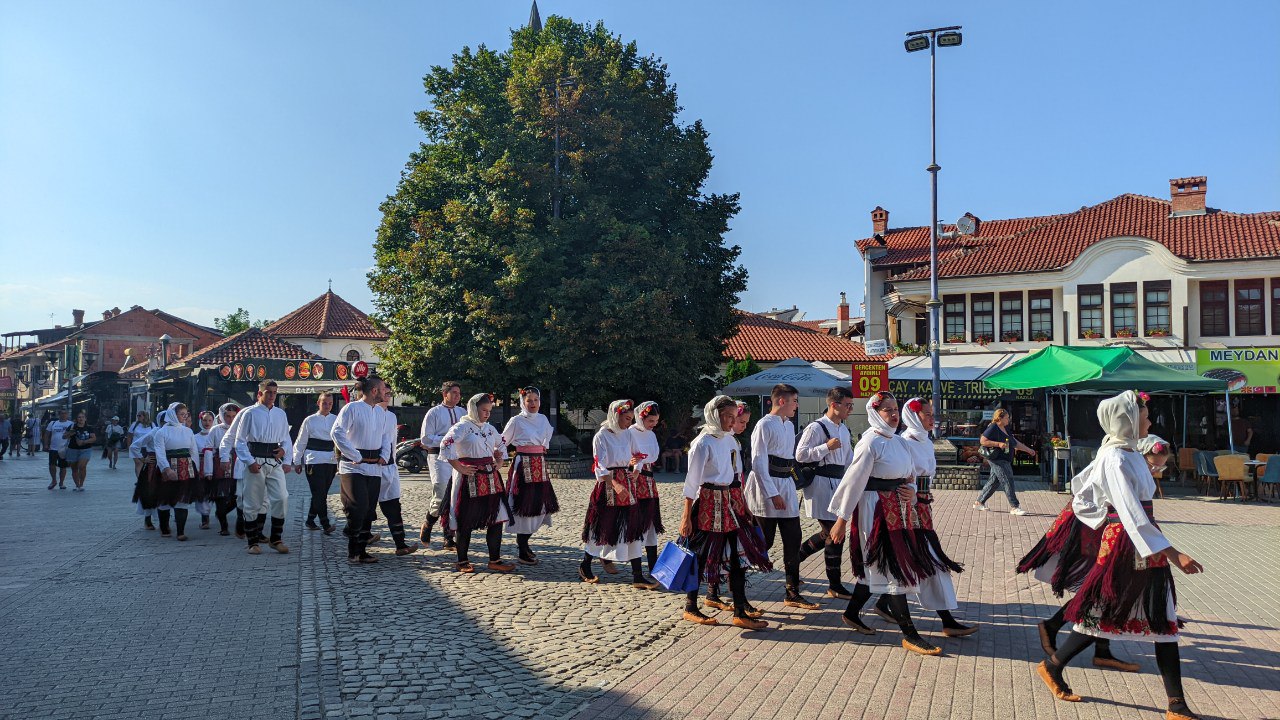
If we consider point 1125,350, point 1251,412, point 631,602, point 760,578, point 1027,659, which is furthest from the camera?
point 1251,412

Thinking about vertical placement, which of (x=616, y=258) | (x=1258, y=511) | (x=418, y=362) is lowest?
(x=1258, y=511)

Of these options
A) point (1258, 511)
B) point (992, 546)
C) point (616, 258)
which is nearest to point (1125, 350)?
point (1258, 511)

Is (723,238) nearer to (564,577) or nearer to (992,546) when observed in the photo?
(992,546)

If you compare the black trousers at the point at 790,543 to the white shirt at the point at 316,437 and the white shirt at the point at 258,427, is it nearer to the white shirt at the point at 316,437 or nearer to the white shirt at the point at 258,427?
the white shirt at the point at 258,427

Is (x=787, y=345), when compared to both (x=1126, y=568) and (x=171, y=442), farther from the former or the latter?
(x=1126, y=568)

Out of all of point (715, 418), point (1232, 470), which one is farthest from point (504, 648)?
point (1232, 470)

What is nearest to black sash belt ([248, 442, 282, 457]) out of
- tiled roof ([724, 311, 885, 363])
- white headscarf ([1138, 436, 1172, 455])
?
white headscarf ([1138, 436, 1172, 455])

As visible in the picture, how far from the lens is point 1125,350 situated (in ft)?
59.7

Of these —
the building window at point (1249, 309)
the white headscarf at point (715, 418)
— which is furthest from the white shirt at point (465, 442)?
the building window at point (1249, 309)

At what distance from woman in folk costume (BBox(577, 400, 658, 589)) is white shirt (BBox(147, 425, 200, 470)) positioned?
6050mm

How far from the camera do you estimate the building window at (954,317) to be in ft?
98.3

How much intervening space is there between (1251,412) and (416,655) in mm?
27846

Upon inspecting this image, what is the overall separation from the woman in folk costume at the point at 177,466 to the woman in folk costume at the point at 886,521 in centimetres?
880

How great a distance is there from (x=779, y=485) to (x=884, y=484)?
1268 mm
